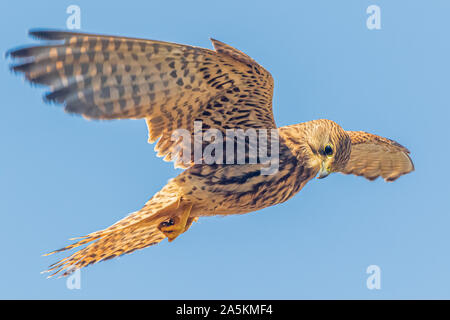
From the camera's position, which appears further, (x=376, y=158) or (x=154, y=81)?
(x=376, y=158)

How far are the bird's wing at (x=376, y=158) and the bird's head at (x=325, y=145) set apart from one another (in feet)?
3.08

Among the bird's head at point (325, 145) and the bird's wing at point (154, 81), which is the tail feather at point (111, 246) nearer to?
the bird's wing at point (154, 81)

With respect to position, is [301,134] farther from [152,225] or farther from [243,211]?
[152,225]

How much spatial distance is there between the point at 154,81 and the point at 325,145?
7.21 feet

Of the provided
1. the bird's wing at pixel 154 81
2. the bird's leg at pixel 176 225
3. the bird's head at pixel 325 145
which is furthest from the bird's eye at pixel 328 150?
the bird's leg at pixel 176 225

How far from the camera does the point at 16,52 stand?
5.43m

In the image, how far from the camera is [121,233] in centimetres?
704

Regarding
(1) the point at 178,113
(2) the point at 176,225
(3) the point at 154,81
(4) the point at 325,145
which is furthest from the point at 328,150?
(3) the point at 154,81

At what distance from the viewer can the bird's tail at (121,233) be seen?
6770mm

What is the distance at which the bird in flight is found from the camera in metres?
5.65

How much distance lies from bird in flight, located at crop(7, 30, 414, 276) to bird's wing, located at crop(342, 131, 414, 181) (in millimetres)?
889

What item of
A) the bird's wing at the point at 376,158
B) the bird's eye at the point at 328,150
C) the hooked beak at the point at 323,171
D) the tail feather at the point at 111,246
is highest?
the bird's wing at the point at 376,158

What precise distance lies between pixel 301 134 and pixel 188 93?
4.84 ft

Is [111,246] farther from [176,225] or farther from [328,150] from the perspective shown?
[328,150]
